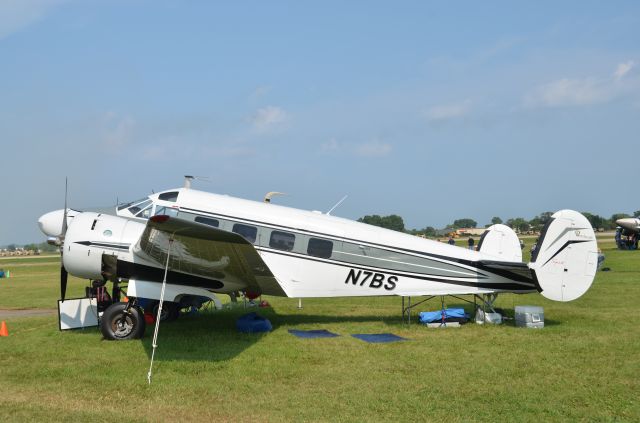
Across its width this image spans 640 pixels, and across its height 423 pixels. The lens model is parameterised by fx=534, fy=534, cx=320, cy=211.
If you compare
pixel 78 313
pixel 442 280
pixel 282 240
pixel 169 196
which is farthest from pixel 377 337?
pixel 78 313

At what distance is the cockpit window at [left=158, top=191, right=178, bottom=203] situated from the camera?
1208 cm

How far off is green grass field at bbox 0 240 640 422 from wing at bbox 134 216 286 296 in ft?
3.93

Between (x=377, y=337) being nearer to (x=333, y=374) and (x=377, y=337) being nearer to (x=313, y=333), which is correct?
(x=313, y=333)

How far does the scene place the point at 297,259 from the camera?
12.1 m

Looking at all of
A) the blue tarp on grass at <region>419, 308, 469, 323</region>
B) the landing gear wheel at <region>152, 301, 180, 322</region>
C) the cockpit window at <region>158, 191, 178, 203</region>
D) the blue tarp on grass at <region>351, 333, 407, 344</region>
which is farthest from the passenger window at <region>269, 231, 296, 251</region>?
the landing gear wheel at <region>152, 301, 180, 322</region>

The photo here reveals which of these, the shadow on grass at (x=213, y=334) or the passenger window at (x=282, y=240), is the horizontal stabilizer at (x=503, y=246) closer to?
the shadow on grass at (x=213, y=334)

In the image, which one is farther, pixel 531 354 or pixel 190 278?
pixel 190 278

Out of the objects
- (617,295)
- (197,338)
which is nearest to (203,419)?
(197,338)

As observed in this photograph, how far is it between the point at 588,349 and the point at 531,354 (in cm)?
117

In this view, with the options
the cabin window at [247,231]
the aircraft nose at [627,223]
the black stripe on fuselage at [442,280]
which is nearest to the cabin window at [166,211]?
the cabin window at [247,231]

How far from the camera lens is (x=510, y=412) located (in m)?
6.41

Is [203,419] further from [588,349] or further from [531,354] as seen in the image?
[588,349]

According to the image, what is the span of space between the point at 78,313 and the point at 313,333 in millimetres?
5712

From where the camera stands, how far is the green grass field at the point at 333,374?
21.5 feet
